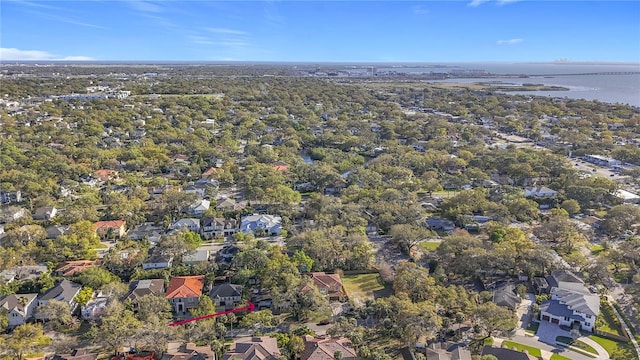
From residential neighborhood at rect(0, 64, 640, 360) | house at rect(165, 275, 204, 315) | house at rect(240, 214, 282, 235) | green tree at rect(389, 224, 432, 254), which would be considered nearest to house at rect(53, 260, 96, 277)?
residential neighborhood at rect(0, 64, 640, 360)

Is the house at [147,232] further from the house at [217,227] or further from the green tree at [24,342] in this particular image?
the green tree at [24,342]

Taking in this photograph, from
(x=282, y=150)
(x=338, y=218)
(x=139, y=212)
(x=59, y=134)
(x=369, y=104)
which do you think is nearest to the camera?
(x=338, y=218)

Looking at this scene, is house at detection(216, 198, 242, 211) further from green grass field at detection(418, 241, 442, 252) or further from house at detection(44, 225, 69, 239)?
green grass field at detection(418, 241, 442, 252)

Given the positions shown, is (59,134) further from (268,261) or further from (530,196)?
(530,196)

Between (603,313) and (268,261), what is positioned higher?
(268,261)

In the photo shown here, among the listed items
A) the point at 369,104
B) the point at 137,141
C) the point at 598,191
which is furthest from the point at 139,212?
the point at 369,104

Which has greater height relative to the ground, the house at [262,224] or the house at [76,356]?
the house at [262,224]

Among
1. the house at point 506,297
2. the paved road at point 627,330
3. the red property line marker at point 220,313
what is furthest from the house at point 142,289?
the paved road at point 627,330
